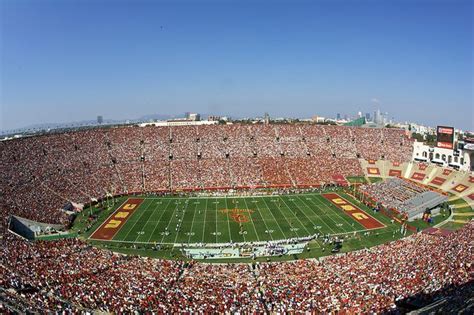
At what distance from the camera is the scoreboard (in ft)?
195

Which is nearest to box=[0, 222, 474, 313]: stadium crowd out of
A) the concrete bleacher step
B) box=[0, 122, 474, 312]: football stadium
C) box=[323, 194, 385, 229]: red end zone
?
box=[0, 122, 474, 312]: football stadium

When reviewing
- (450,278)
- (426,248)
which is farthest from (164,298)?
(426,248)

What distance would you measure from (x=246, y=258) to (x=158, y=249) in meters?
8.25

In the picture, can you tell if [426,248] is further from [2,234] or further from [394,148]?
Result: [394,148]

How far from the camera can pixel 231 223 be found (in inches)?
1586

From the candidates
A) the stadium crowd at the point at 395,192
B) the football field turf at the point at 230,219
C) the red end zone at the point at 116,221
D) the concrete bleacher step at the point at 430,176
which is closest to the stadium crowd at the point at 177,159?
the red end zone at the point at 116,221

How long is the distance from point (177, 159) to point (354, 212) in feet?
104

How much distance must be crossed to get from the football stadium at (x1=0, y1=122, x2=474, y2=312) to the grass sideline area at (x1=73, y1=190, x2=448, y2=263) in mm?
228

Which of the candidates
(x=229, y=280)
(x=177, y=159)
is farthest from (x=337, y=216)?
(x=177, y=159)

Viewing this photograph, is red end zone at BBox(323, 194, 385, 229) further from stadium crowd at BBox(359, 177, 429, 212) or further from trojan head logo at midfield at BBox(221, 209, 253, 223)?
trojan head logo at midfield at BBox(221, 209, 253, 223)

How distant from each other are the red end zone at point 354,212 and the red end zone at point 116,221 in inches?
1022

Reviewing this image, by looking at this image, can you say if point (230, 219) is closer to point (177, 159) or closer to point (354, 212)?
point (354, 212)

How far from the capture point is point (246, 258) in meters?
31.4

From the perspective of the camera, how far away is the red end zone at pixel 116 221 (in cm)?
3741
